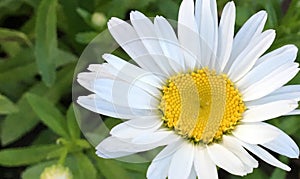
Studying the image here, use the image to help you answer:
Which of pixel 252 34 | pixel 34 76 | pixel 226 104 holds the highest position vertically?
pixel 252 34

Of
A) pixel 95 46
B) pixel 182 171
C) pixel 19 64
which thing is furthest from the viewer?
pixel 19 64

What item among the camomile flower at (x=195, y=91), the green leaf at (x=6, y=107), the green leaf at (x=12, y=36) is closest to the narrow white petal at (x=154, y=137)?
the camomile flower at (x=195, y=91)

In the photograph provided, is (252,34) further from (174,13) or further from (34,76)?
(34,76)

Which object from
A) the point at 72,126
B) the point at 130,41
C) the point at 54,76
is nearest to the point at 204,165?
the point at 130,41

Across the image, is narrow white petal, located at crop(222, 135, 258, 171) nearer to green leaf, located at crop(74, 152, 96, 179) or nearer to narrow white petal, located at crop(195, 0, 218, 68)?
narrow white petal, located at crop(195, 0, 218, 68)

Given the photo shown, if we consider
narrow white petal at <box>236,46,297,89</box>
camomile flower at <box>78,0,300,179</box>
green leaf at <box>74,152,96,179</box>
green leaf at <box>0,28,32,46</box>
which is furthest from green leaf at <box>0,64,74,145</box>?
narrow white petal at <box>236,46,297,89</box>

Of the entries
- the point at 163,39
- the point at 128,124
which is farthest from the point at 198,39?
the point at 128,124

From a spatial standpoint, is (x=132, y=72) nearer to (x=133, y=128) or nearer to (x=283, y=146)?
(x=133, y=128)
